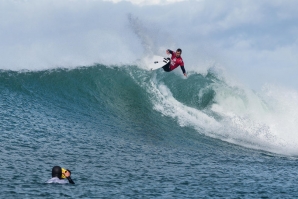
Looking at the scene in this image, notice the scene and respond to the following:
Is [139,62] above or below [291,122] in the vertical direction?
above

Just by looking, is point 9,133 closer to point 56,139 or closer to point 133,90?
point 56,139

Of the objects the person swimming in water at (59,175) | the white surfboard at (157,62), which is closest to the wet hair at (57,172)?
the person swimming in water at (59,175)

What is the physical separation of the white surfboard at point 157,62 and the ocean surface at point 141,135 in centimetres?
84

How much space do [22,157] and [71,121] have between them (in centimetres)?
536

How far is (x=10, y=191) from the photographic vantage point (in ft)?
31.0

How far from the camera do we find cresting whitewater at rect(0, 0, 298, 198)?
10844 mm

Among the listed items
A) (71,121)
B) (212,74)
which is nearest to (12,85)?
(71,121)

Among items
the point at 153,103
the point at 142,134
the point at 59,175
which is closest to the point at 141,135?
the point at 142,134

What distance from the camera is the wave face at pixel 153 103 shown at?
18.8 metres

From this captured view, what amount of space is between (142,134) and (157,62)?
22.9ft

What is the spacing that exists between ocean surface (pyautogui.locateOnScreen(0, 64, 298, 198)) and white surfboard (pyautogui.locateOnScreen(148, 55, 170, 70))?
844 mm

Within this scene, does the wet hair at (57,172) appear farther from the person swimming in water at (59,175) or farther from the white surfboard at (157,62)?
the white surfboard at (157,62)

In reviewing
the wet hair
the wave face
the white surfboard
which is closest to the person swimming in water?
the wet hair

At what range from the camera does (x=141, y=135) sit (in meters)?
17.0
